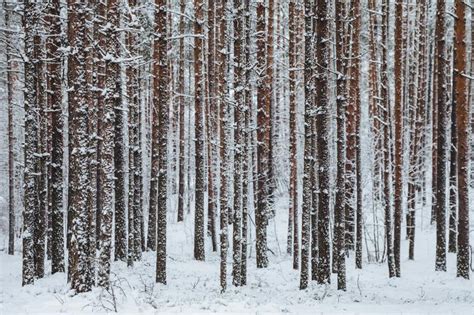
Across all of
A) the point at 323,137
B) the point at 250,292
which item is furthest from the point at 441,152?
the point at 250,292

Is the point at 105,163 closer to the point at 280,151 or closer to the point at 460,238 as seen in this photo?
the point at 460,238

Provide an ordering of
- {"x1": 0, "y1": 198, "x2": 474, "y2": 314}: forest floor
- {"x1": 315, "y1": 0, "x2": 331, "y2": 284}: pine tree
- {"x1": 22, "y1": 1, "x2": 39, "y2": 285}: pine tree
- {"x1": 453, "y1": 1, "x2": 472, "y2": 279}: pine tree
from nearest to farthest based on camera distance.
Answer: {"x1": 0, "y1": 198, "x2": 474, "y2": 314}: forest floor
{"x1": 315, "y1": 0, "x2": 331, "y2": 284}: pine tree
{"x1": 22, "y1": 1, "x2": 39, "y2": 285}: pine tree
{"x1": 453, "y1": 1, "x2": 472, "y2": 279}: pine tree

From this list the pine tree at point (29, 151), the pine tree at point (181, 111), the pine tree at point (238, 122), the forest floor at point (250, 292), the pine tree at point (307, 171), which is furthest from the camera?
the pine tree at point (181, 111)

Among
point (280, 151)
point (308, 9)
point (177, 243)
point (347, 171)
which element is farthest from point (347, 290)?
point (280, 151)

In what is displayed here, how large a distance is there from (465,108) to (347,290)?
23.1 ft

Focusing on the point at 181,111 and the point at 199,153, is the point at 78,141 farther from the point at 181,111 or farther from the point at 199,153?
the point at 181,111

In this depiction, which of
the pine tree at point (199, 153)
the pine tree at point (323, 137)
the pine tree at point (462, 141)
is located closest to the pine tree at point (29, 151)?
the pine tree at point (199, 153)

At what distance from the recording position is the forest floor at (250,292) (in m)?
10.0

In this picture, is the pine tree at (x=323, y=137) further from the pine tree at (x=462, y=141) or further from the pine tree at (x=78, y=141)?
the pine tree at (x=78, y=141)

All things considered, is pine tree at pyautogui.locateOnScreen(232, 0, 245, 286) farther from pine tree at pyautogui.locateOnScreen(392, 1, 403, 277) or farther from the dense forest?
pine tree at pyautogui.locateOnScreen(392, 1, 403, 277)

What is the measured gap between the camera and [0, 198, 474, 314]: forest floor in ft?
33.0

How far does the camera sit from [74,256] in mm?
11289

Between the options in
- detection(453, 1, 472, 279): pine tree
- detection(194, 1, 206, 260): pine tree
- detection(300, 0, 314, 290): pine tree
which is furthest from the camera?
detection(194, 1, 206, 260): pine tree

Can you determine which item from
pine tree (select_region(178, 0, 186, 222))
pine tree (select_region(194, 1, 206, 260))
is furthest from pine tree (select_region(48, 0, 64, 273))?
pine tree (select_region(178, 0, 186, 222))
